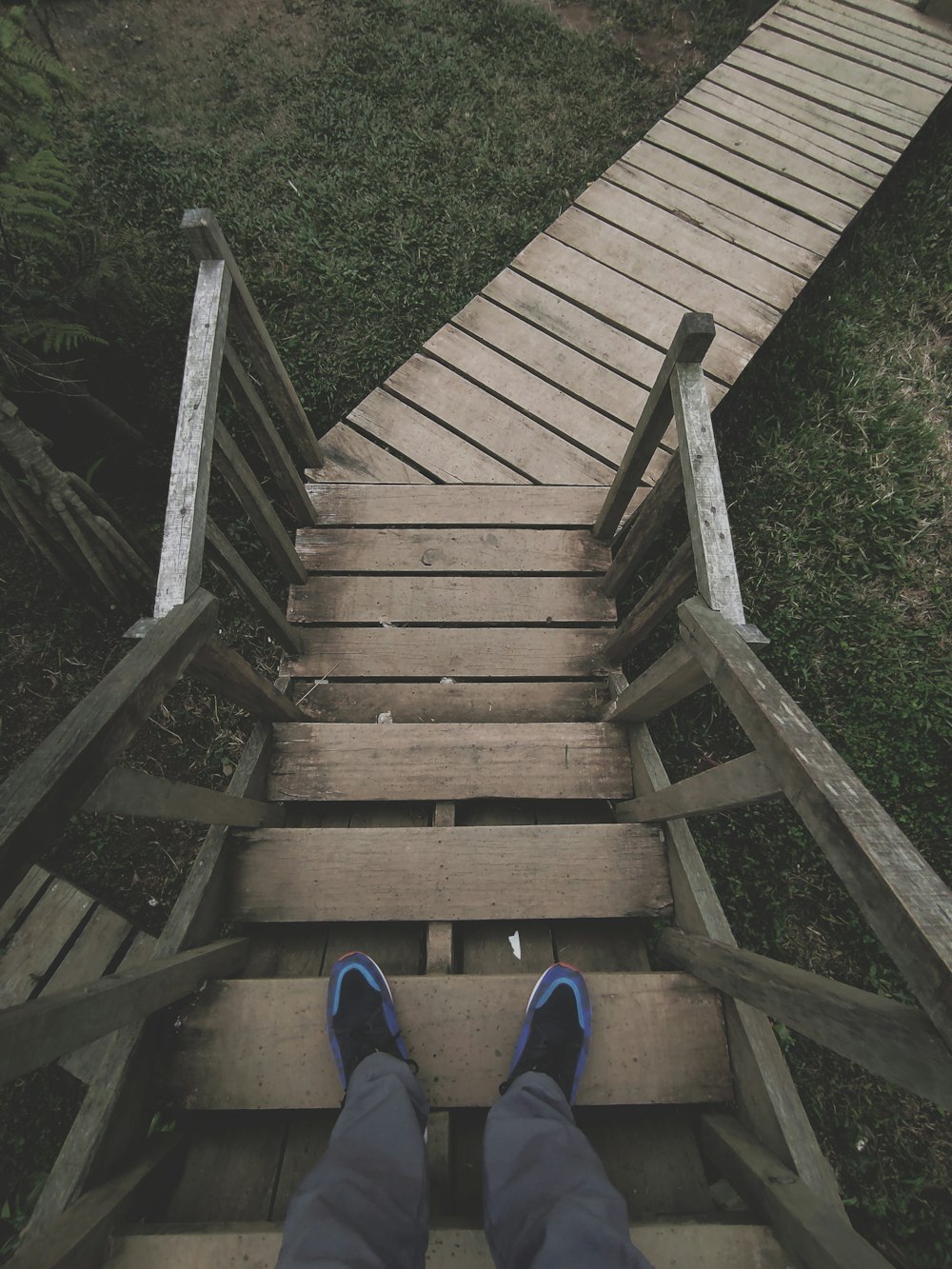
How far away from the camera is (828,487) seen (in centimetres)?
379

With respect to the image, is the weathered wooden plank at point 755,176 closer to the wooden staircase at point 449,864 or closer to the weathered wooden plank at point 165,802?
the wooden staircase at point 449,864

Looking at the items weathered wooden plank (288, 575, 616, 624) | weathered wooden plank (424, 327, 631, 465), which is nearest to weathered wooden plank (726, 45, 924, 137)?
weathered wooden plank (424, 327, 631, 465)

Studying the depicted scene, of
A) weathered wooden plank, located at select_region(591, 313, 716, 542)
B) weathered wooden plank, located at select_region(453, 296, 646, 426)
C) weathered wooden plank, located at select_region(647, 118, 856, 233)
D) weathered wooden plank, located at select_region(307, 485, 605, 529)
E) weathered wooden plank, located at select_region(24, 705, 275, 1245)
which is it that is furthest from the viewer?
weathered wooden plank, located at select_region(647, 118, 856, 233)

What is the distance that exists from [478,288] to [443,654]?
3.05m

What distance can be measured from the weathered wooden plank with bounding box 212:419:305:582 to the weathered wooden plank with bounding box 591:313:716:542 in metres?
1.43

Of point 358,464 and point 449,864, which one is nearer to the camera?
point 449,864

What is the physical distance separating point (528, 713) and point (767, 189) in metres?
4.02

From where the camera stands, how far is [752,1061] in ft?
5.89

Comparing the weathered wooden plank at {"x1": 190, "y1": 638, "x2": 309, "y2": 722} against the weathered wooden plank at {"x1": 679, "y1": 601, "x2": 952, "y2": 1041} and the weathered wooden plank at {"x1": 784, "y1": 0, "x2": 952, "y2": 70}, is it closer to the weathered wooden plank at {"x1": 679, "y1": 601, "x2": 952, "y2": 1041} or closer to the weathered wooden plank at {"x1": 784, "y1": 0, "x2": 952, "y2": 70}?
the weathered wooden plank at {"x1": 679, "y1": 601, "x2": 952, "y2": 1041}

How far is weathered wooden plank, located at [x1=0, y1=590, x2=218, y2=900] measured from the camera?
43.8 inches

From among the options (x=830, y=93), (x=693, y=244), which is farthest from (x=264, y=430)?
(x=830, y=93)

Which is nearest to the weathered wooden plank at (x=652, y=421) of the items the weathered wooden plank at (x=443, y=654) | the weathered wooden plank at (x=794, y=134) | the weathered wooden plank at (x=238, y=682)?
the weathered wooden plank at (x=443, y=654)

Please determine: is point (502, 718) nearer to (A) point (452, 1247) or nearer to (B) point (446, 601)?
(B) point (446, 601)

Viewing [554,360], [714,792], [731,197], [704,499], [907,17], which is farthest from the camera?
[907,17]
